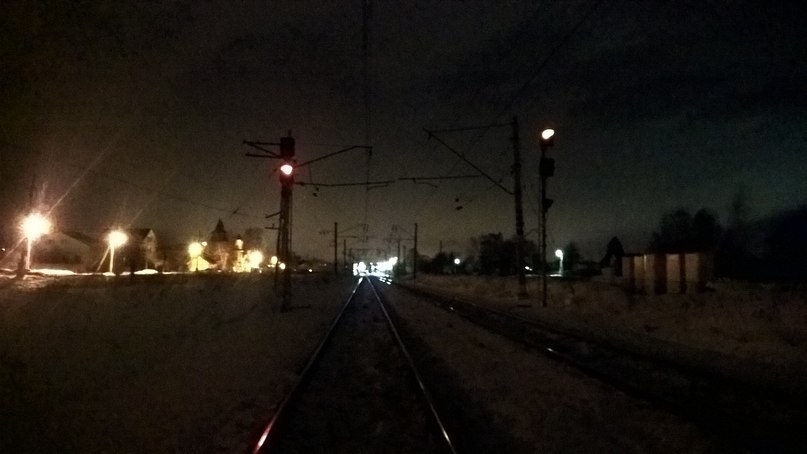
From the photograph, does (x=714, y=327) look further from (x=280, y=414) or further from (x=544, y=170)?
(x=280, y=414)

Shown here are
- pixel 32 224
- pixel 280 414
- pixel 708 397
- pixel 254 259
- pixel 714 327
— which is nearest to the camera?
pixel 280 414

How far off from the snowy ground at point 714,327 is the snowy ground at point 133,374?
9.25 metres

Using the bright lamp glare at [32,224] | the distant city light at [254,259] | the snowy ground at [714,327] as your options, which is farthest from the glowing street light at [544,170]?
the distant city light at [254,259]

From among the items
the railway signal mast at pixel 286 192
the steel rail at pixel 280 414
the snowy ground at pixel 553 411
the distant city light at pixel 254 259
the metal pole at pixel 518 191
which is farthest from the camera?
the distant city light at pixel 254 259

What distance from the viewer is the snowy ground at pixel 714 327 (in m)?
14.3

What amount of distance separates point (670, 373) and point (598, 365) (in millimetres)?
1546

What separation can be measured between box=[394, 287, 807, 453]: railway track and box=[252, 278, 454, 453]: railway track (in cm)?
351

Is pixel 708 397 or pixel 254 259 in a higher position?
pixel 254 259

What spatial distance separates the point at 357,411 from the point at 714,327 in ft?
45.9

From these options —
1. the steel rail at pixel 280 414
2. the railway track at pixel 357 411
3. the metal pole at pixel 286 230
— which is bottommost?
the railway track at pixel 357 411

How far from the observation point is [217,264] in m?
119

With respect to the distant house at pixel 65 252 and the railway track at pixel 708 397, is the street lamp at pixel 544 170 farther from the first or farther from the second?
the distant house at pixel 65 252

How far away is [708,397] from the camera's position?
10438 mm

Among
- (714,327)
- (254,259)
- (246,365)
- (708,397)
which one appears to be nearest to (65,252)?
(254,259)
